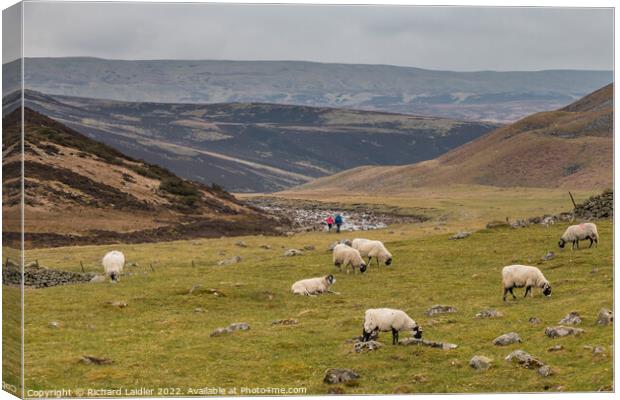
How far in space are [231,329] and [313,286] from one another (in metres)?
11.1

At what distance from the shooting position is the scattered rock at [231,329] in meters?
37.1

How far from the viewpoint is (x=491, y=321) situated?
37.5 m

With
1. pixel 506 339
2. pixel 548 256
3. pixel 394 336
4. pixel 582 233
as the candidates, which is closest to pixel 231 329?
pixel 394 336

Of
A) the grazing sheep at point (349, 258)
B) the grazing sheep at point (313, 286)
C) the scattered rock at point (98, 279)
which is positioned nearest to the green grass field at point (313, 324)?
the grazing sheep at point (349, 258)

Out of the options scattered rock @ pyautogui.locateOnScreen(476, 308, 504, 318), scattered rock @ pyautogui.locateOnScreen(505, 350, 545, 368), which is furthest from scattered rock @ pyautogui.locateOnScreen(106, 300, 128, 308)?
scattered rock @ pyautogui.locateOnScreen(505, 350, 545, 368)

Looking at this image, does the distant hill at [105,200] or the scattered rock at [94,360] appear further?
the distant hill at [105,200]

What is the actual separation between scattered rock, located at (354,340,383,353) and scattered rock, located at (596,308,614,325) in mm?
8482

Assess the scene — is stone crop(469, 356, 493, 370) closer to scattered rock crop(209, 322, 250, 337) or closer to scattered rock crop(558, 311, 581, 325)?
scattered rock crop(558, 311, 581, 325)

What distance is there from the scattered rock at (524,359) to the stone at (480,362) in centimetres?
72

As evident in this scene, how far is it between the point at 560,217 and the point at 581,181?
11183 cm

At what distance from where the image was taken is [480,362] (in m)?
30.4

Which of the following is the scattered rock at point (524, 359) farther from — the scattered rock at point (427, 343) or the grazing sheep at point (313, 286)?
the grazing sheep at point (313, 286)

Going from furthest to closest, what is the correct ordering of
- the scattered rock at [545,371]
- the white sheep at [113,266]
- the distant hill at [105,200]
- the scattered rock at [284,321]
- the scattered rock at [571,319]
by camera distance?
the distant hill at [105,200] < the white sheep at [113,266] < the scattered rock at [284,321] < the scattered rock at [571,319] < the scattered rock at [545,371]

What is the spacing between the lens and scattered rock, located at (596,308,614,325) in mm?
33875
